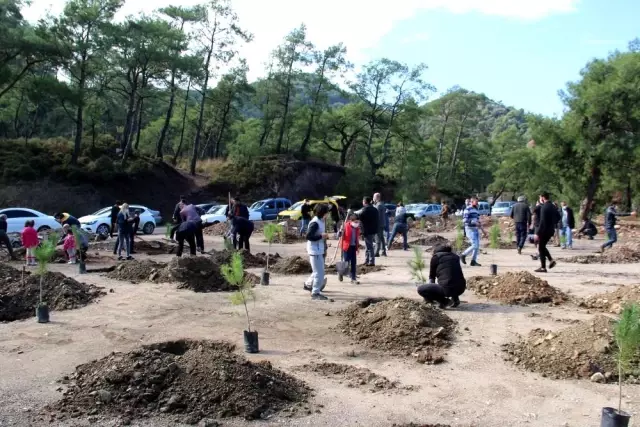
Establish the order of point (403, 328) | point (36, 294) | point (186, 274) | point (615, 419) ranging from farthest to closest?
point (186, 274)
point (36, 294)
point (403, 328)
point (615, 419)

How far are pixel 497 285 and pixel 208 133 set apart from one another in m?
54.8

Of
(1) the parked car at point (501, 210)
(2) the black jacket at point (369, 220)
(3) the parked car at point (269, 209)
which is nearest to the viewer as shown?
(2) the black jacket at point (369, 220)

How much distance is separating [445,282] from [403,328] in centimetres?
188

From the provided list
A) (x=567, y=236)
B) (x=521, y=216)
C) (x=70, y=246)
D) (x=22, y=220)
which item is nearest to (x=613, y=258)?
(x=521, y=216)

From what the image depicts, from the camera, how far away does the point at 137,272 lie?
12797 millimetres

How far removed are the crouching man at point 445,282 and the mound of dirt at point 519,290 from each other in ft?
4.32

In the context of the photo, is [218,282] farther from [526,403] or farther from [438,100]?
[438,100]

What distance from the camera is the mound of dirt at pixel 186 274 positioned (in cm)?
1151

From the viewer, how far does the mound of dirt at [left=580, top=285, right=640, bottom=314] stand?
927 cm

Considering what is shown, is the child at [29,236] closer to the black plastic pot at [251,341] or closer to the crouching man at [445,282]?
the black plastic pot at [251,341]

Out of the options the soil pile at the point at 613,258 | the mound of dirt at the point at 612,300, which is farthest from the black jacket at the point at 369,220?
the soil pile at the point at 613,258

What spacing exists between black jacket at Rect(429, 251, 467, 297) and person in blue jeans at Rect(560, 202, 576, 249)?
12.2 m

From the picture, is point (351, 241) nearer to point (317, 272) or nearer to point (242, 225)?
point (317, 272)

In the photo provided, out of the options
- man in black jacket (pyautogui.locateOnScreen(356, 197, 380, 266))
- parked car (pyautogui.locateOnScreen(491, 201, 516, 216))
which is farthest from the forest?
man in black jacket (pyautogui.locateOnScreen(356, 197, 380, 266))
